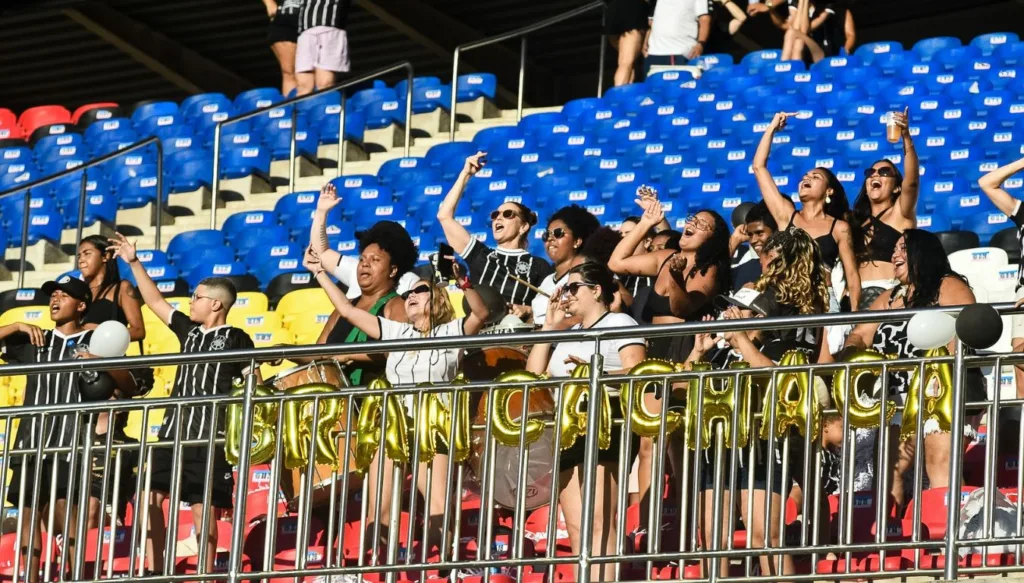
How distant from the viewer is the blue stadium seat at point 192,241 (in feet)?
45.1

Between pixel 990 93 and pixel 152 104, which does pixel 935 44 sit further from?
pixel 152 104

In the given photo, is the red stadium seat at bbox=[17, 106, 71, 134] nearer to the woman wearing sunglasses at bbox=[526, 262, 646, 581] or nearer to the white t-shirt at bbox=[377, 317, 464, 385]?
the white t-shirt at bbox=[377, 317, 464, 385]

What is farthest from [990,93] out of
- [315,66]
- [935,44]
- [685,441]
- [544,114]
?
[685,441]

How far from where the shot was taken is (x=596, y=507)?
6809 mm

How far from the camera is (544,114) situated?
15.3m

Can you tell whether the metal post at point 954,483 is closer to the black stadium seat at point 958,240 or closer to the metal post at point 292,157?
the black stadium seat at point 958,240

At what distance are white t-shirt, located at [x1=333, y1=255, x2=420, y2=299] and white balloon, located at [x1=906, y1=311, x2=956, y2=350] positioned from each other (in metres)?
4.13

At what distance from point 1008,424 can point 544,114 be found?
7951 mm

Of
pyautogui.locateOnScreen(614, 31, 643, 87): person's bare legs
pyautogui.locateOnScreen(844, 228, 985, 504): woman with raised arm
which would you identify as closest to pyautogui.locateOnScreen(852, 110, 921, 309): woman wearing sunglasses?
pyautogui.locateOnScreen(844, 228, 985, 504): woman with raised arm

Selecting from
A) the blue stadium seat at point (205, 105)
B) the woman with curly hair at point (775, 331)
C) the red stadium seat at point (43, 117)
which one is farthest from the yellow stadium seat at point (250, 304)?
the red stadium seat at point (43, 117)

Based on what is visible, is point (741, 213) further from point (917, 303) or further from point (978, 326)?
point (978, 326)

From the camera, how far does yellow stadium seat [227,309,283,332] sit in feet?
36.8

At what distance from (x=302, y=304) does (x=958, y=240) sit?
12.8 ft

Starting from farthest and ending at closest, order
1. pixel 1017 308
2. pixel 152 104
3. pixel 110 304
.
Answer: pixel 152 104 < pixel 110 304 < pixel 1017 308
